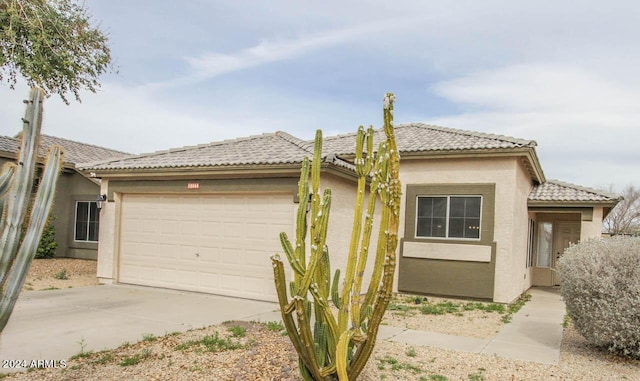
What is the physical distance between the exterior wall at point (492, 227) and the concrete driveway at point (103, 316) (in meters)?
4.52

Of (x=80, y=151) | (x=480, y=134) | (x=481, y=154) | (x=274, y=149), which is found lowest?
(x=274, y=149)

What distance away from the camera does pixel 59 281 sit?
42.4 feet

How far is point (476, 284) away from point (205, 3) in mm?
9455

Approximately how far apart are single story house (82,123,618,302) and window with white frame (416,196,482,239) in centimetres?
3

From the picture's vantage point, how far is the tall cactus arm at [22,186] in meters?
3.37

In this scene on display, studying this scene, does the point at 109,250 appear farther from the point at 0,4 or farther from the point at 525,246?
the point at 525,246

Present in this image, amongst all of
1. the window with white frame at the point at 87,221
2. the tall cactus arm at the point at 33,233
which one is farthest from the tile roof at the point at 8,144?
the tall cactus arm at the point at 33,233

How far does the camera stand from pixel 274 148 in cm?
1189

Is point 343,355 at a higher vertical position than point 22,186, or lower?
lower

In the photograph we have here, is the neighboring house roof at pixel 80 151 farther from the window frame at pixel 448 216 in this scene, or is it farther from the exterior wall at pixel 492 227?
the exterior wall at pixel 492 227

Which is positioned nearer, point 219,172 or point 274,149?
point 219,172

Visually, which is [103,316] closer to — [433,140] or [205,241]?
[205,241]

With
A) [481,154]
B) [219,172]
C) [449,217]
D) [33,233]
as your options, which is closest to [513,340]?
[449,217]

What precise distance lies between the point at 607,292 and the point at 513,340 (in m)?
1.87
